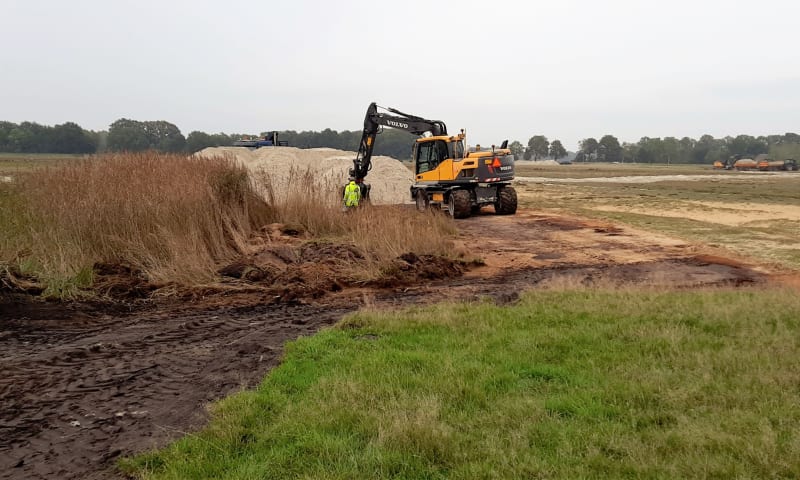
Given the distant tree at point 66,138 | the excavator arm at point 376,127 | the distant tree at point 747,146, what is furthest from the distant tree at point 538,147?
the excavator arm at point 376,127

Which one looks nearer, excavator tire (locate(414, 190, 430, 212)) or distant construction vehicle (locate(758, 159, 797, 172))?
excavator tire (locate(414, 190, 430, 212))

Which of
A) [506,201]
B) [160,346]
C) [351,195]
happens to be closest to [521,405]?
A: [160,346]

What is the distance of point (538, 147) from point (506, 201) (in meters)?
124

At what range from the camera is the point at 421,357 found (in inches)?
208

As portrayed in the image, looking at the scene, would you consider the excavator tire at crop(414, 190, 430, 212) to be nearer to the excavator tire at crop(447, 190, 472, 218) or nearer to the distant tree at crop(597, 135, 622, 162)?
the excavator tire at crop(447, 190, 472, 218)

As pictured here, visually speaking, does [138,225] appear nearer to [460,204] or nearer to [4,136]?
[460,204]

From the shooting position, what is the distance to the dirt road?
13.5 ft

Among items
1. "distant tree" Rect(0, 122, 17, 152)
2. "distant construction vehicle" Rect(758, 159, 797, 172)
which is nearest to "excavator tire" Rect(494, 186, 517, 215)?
"distant tree" Rect(0, 122, 17, 152)

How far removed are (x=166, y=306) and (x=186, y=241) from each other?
184cm

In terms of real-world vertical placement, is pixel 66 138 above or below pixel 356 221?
above

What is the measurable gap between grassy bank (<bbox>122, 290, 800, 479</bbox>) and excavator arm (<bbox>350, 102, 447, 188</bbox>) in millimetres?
15126

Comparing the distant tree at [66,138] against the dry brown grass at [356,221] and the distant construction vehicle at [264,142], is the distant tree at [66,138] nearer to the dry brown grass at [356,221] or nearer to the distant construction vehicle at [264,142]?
the distant construction vehicle at [264,142]

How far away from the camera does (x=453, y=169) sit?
2056 centimetres

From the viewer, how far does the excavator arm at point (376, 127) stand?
21062 mm
